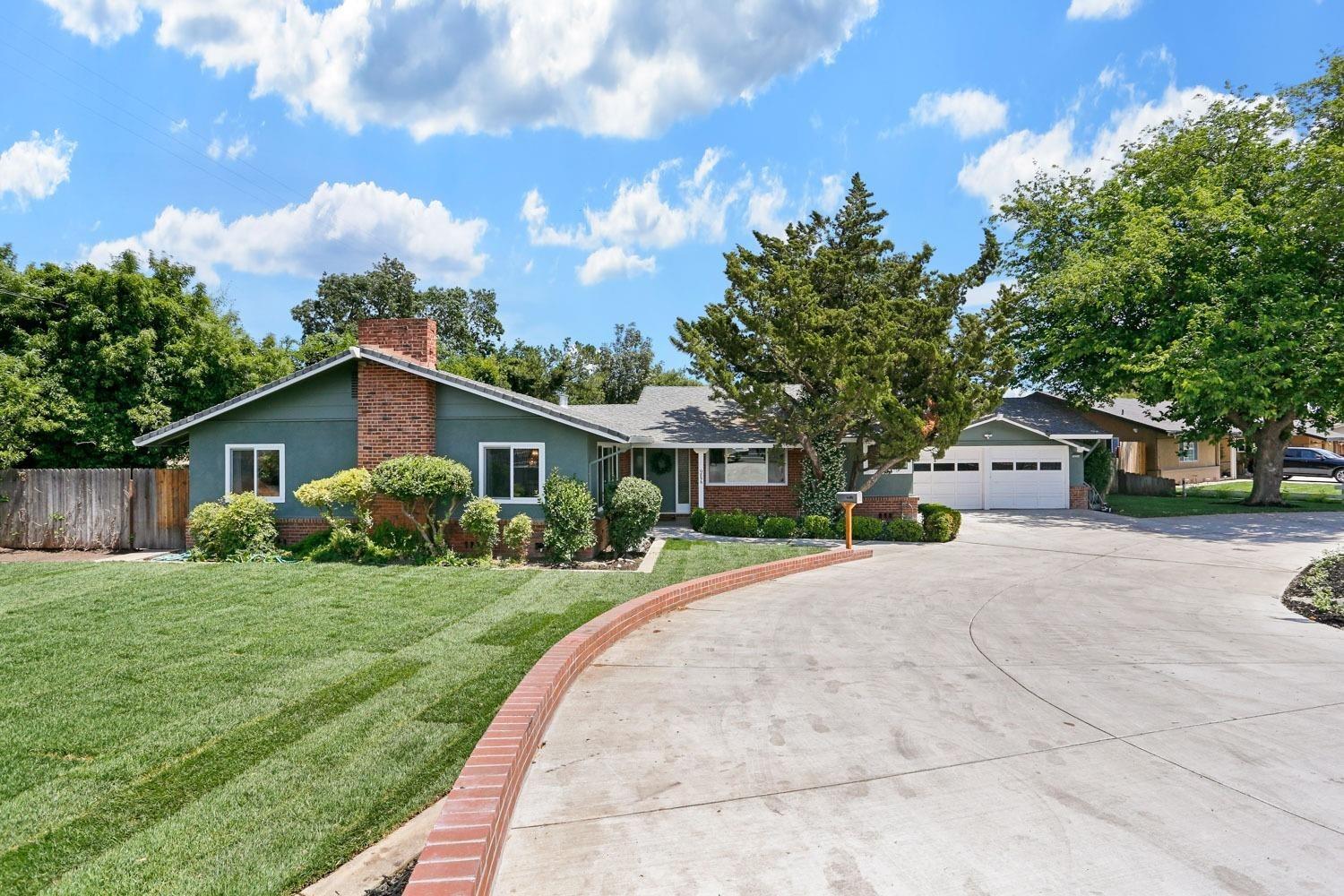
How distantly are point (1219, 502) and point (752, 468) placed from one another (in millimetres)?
18658

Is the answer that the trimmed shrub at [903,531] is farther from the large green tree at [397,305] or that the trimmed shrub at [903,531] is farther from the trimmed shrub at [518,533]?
the large green tree at [397,305]

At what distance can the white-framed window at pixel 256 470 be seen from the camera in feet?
45.3

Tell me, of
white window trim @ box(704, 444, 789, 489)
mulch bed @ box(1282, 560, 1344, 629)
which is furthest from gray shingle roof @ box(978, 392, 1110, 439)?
mulch bed @ box(1282, 560, 1344, 629)

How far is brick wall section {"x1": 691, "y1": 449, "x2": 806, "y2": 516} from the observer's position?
19.1 meters

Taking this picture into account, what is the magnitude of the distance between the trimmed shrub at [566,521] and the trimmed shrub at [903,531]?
775 cm

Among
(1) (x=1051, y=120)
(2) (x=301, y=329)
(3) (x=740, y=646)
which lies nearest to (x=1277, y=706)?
(3) (x=740, y=646)

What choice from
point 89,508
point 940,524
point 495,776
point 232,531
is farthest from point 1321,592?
point 89,508

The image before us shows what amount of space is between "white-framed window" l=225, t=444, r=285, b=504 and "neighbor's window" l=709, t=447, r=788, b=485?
10.7m

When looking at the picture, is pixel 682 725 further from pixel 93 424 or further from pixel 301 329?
pixel 301 329

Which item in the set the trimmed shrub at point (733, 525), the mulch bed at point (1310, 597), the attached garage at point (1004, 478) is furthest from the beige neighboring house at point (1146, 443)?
the trimmed shrub at point (733, 525)

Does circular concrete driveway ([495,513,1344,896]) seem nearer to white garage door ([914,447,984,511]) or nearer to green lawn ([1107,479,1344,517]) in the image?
white garage door ([914,447,984,511])

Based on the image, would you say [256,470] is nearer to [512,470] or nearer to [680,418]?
[512,470]

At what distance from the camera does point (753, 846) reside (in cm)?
339

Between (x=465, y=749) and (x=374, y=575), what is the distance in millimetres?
7183
